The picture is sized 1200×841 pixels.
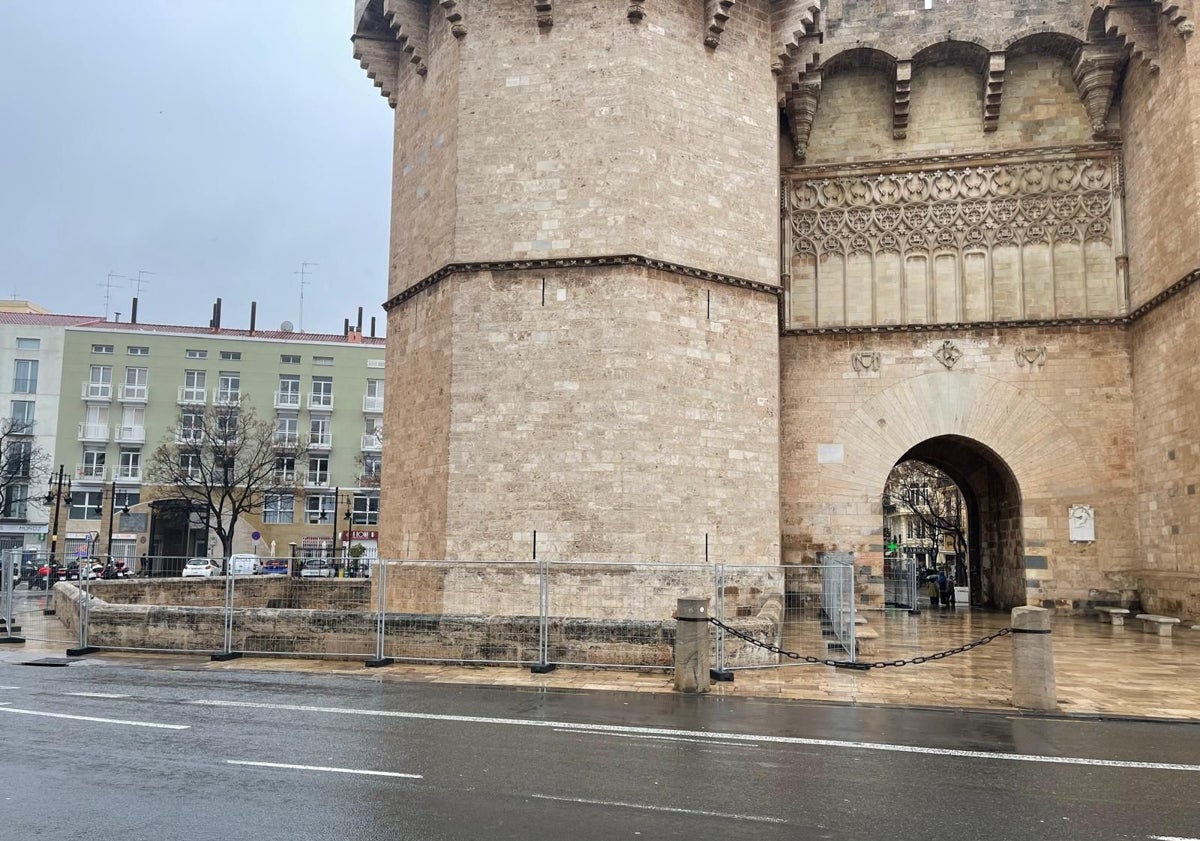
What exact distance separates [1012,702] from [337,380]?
47.5 m

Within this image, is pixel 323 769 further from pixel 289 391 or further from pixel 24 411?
pixel 24 411

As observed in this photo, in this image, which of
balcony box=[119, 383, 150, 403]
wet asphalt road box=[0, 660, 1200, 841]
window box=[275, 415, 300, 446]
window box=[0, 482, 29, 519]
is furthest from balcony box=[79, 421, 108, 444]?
wet asphalt road box=[0, 660, 1200, 841]

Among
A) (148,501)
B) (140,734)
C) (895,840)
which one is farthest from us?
(148,501)

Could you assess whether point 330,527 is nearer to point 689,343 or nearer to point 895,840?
point 689,343

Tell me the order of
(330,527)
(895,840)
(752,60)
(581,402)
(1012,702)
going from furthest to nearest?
(330,527) → (752,60) → (581,402) → (1012,702) → (895,840)

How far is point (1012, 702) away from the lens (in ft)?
32.4

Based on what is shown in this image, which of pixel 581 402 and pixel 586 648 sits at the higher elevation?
pixel 581 402

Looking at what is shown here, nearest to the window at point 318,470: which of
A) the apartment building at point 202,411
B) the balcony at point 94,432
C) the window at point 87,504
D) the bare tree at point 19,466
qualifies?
the apartment building at point 202,411

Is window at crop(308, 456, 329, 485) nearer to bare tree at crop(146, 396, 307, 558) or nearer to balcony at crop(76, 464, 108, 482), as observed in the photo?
bare tree at crop(146, 396, 307, 558)

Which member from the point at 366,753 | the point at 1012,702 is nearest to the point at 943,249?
the point at 1012,702

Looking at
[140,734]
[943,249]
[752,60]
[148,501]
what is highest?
[752,60]

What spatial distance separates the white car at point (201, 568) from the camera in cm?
3656

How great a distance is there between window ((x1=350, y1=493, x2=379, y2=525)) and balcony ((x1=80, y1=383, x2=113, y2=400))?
1409 centimetres

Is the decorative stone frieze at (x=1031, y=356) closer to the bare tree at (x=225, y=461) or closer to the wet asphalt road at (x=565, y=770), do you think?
the wet asphalt road at (x=565, y=770)
